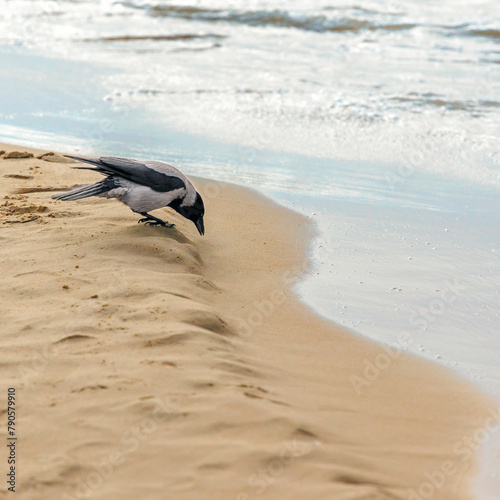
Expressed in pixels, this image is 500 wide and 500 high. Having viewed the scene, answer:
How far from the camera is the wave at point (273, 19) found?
665 inches

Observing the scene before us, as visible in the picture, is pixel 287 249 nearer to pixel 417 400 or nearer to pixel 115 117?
pixel 417 400

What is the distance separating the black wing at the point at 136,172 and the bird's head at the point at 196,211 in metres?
0.26

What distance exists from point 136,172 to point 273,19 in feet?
47.3

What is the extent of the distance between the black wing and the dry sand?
419 millimetres

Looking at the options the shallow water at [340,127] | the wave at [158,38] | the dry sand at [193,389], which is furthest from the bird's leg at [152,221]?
the wave at [158,38]

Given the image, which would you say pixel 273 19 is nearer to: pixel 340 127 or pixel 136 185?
pixel 340 127

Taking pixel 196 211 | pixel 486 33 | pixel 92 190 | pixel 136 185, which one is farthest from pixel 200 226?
pixel 486 33

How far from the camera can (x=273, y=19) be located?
58.0 ft

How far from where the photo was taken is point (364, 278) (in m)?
4.62

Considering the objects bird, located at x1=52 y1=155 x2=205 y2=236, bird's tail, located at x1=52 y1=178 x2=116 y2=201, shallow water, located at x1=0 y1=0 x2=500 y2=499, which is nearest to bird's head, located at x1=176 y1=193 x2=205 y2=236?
bird, located at x1=52 y1=155 x2=205 y2=236

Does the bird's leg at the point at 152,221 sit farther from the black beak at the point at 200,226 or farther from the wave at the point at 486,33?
the wave at the point at 486,33

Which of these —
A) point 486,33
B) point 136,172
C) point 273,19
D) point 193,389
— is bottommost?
point 193,389

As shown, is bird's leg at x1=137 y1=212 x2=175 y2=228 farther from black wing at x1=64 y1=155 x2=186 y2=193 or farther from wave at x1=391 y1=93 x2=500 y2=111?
wave at x1=391 y1=93 x2=500 y2=111

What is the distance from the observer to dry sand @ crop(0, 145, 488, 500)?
2414 millimetres
